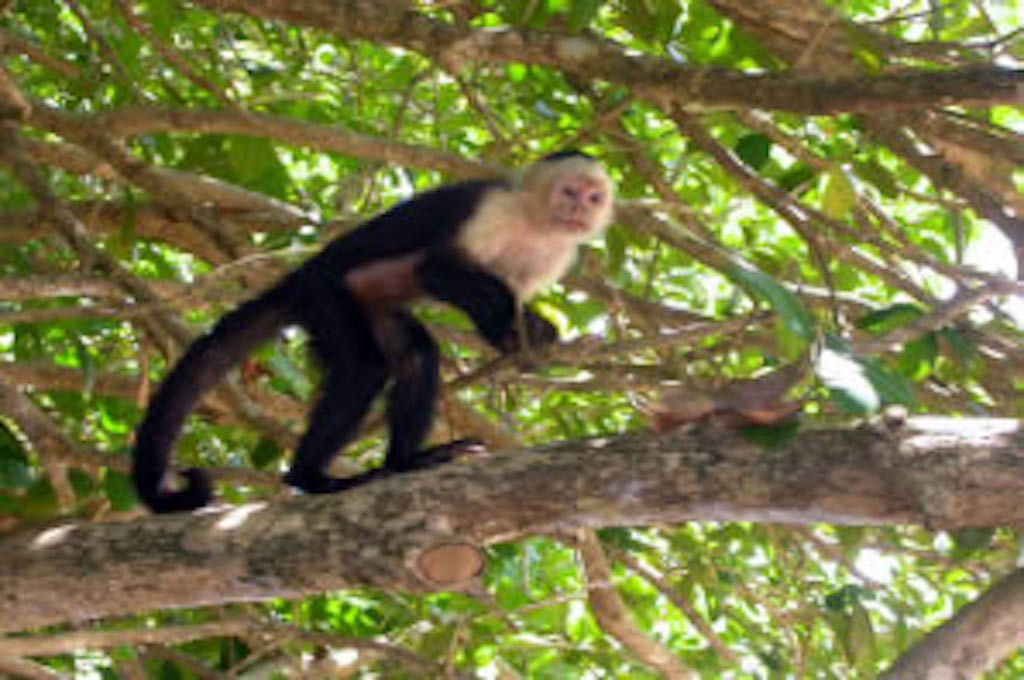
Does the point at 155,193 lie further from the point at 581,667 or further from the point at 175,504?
the point at 581,667

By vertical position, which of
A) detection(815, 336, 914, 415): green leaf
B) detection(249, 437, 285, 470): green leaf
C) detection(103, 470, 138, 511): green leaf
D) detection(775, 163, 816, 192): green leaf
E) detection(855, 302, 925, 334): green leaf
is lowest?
detection(249, 437, 285, 470): green leaf

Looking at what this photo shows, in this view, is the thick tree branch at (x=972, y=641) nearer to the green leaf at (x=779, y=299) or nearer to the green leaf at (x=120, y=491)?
the green leaf at (x=779, y=299)

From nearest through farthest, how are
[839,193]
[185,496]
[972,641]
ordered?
[972,641] → [185,496] → [839,193]

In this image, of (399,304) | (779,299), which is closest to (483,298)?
(399,304)

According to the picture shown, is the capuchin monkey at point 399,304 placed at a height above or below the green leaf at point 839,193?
below

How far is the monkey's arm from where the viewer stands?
10.4ft

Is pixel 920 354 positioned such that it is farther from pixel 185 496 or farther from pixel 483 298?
pixel 185 496

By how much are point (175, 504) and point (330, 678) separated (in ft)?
2.37

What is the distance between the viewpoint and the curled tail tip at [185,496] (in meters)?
2.66

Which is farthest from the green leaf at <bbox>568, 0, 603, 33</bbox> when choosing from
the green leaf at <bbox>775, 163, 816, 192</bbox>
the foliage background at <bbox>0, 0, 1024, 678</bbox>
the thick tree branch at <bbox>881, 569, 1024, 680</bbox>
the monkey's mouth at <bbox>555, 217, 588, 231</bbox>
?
the thick tree branch at <bbox>881, 569, 1024, 680</bbox>

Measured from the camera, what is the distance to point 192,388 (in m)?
2.96

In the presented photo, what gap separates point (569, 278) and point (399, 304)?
529mm

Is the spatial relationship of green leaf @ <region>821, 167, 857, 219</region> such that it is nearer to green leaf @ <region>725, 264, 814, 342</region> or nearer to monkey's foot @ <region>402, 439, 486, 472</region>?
monkey's foot @ <region>402, 439, 486, 472</region>

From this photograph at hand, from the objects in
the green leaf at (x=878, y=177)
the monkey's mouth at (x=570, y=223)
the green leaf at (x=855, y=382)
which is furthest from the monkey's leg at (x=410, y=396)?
the green leaf at (x=855, y=382)
